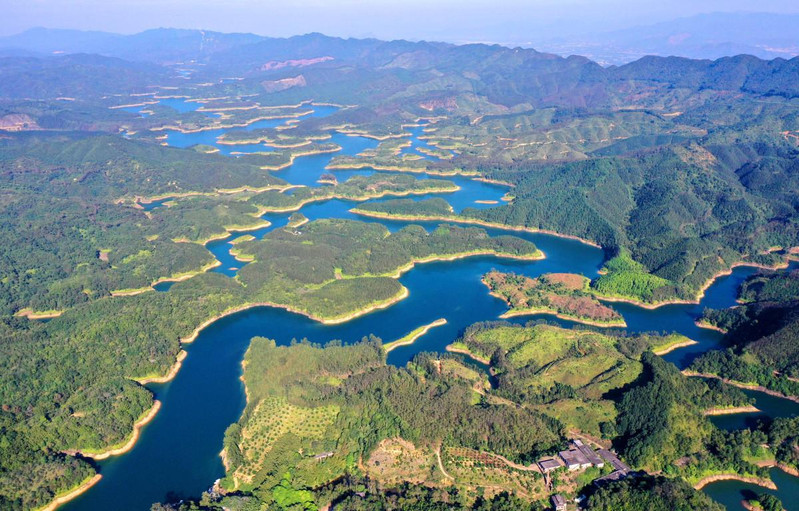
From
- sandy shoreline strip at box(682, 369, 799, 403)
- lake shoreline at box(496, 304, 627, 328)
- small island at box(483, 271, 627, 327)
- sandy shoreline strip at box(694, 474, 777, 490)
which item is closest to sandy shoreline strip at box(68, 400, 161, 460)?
lake shoreline at box(496, 304, 627, 328)

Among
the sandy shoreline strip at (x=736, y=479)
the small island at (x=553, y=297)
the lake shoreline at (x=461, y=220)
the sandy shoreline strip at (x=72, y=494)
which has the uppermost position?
the lake shoreline at (x=461, y=220)

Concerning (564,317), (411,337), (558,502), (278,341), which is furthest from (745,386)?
(278,341)

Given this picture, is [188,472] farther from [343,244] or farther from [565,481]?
[343,244]

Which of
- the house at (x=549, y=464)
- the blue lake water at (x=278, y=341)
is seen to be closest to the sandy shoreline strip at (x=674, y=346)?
the blue lake water at (x=278, y=341)

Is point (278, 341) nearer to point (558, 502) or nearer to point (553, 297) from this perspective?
point (553, 297)

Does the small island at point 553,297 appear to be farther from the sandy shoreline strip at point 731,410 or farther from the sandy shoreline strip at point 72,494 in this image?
the sandy shoreline strip at point 72,494

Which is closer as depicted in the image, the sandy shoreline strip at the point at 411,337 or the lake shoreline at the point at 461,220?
the sandy shoreline strip at the point at 411,337
